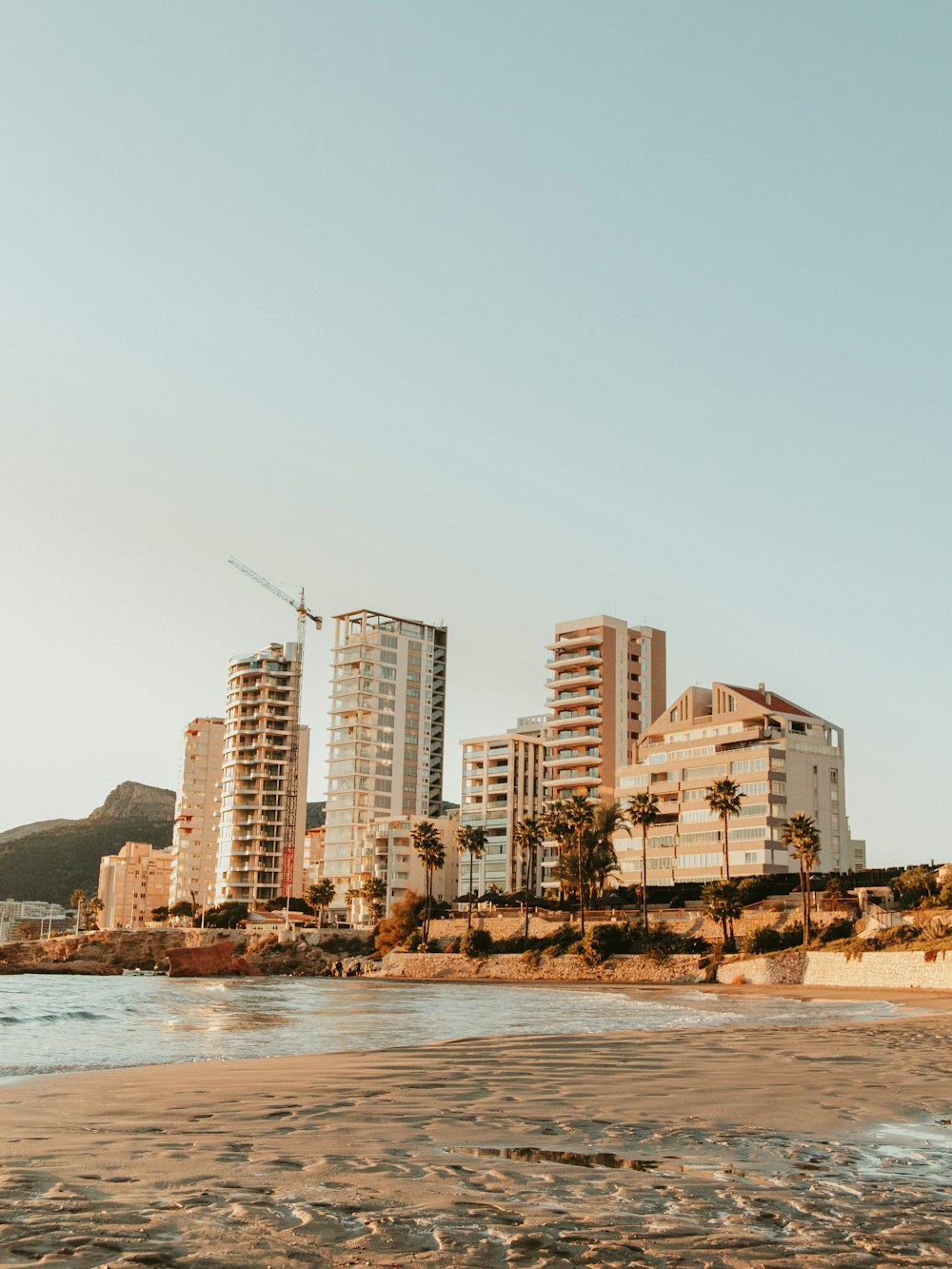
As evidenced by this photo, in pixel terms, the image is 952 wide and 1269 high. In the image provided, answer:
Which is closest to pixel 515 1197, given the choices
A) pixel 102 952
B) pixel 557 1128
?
pixel 557 1128

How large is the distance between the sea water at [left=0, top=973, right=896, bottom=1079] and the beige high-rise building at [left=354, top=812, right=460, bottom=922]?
105 metres

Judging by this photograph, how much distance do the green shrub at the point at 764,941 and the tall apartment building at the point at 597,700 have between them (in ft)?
206

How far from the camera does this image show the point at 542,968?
335 feet

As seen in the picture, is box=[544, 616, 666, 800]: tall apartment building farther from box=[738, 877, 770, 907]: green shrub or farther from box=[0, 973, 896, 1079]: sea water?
box=[0, 973, 896, 1079]: sea water

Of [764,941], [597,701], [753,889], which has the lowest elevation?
[764,941]

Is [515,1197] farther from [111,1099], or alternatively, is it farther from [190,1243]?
[111,1099]

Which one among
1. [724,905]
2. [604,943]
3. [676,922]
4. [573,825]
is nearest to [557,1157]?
[724,905]

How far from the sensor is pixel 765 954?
269 ft

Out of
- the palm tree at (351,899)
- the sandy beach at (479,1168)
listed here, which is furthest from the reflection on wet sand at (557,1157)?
the palm tree at (351,899)

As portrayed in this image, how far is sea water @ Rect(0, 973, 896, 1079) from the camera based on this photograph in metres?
26.7

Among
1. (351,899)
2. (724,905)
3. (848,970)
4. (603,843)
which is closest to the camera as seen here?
(848,970)

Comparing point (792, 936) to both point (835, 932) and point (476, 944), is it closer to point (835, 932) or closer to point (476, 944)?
point (835, 932)

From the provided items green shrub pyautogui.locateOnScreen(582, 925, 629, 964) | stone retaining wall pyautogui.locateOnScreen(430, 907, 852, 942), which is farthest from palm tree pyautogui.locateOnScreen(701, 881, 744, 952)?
green shrub pyautogui.locateOnScreen(582, 925, 629, 964)

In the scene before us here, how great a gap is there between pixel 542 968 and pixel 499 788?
8058cm
